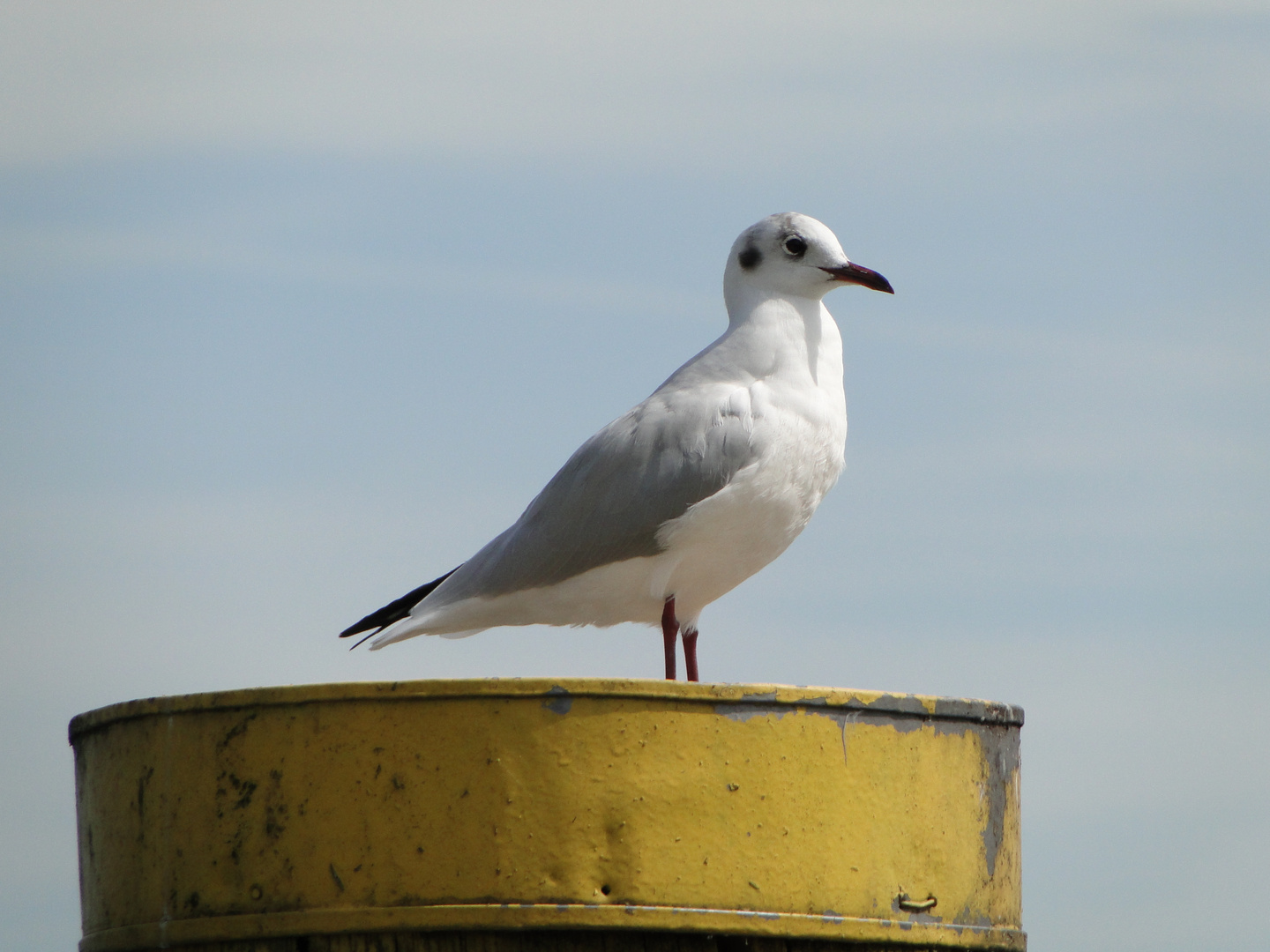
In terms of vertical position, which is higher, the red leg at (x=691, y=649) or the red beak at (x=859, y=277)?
the red beak at (x=859, y=277)

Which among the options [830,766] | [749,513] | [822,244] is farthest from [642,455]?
[830,766]

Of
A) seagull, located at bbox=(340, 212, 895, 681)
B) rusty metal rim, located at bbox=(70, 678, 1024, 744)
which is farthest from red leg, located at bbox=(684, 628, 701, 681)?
rusty metal rim, located at bbox=(70, 678, 1024, 744)

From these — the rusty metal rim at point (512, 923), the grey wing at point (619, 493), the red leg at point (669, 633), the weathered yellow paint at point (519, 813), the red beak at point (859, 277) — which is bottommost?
the rusty metal rim at point (512, 923)

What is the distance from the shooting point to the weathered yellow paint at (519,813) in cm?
336

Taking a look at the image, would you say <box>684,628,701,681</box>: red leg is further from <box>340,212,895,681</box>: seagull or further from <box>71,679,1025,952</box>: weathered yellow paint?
<box>71,679,1025,952</box>: weathered yellow paint

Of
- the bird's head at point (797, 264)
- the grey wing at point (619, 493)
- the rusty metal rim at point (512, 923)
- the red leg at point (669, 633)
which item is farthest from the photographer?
the bird's head at point (797, 264)

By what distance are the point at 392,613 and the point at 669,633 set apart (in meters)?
1.20

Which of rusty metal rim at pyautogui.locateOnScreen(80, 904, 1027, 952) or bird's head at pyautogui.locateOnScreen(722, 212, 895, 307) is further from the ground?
bird's head at pyautogui.locateOnScreen(722, 212, 895, 307)

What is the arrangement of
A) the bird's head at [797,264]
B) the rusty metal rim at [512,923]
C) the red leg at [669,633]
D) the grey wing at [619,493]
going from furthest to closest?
1. the bird's head at [797,264]
2. the red leg at [669,633]
3. the grey wing at [619,493]
4. the rusty metal rim at [512,923]

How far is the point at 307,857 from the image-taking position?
3410 millimetres

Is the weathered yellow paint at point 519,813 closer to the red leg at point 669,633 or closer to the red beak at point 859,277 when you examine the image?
the red leg at point 669,633

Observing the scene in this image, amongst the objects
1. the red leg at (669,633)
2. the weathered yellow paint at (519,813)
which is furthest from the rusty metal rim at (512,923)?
the red leg at (669,633)

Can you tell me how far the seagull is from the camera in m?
6.02

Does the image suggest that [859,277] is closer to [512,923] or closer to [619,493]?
[619,493]
